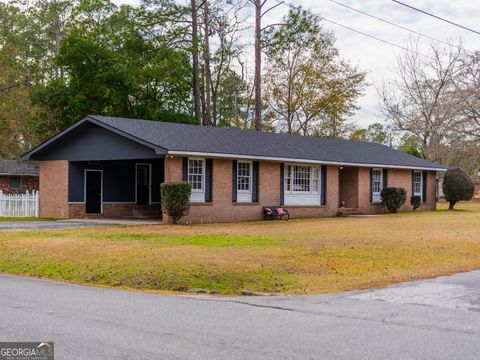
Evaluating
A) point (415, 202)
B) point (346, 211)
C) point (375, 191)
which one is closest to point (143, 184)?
point (346, 211)

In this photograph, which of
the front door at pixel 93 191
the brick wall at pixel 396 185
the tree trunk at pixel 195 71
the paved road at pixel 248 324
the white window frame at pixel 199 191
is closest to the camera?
the paved road at pixel 248 324

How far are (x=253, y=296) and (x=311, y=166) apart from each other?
2332 centimetres

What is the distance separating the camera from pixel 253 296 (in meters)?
12.3

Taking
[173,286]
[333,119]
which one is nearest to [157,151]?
[173,286]

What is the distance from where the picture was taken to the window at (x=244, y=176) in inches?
1218

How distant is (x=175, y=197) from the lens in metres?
26.8

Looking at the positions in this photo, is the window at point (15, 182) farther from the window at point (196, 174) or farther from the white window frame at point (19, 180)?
the window at point (196, 174)

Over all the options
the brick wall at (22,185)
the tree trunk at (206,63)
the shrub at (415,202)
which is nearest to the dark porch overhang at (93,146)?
the brick wall at (22,185)

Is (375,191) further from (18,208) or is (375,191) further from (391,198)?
(18,208)

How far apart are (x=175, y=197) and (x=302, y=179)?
9.69 meters

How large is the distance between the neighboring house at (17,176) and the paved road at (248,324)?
35.0m

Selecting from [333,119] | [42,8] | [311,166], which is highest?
[42,8]

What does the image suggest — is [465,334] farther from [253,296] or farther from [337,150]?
[337,150]

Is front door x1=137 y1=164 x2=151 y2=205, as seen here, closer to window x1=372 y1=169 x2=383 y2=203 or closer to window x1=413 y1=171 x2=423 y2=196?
window x1=372 y1=169 x2=383 y2=203
